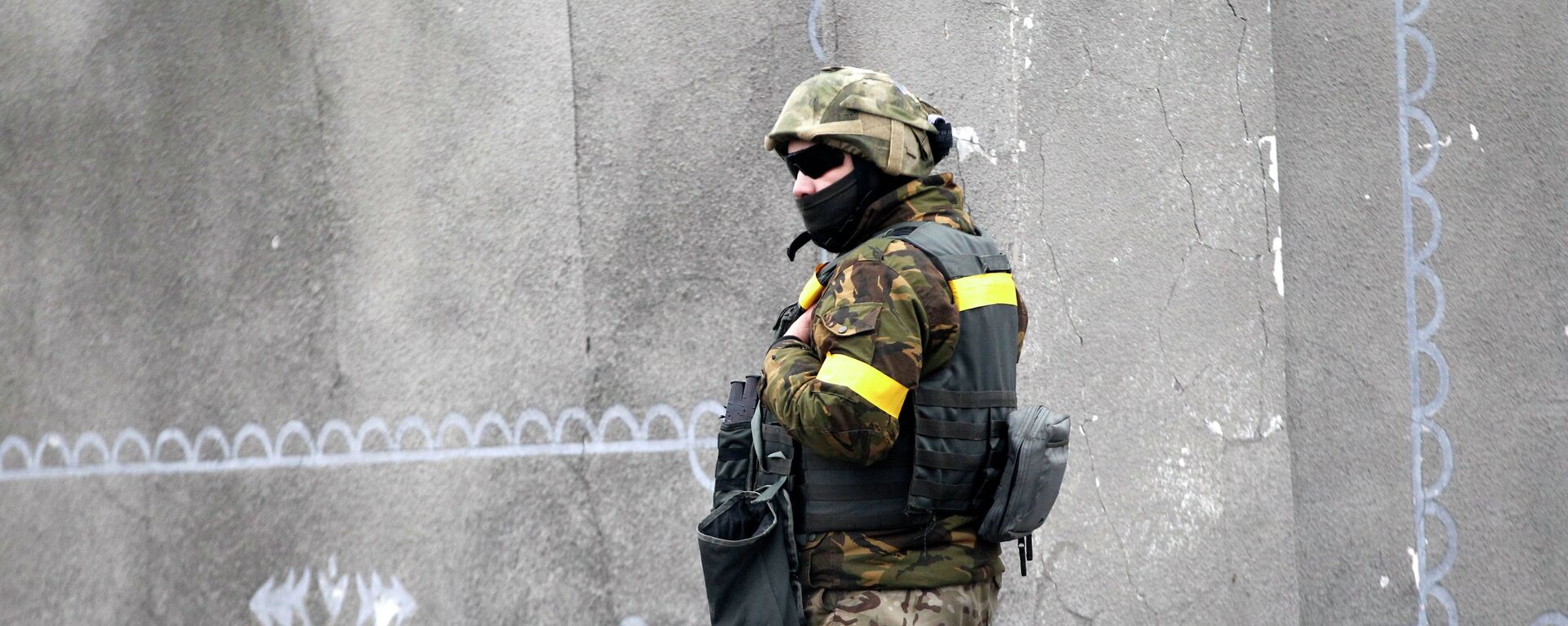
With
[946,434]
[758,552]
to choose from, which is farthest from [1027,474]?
[758,552]

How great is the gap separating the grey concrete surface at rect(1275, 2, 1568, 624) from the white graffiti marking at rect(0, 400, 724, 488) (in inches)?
75.4

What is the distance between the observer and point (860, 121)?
7.14 feet

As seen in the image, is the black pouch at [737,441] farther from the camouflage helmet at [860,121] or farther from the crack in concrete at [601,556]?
the crack in concrete at [601,556]

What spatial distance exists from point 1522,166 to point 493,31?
325 centimetres

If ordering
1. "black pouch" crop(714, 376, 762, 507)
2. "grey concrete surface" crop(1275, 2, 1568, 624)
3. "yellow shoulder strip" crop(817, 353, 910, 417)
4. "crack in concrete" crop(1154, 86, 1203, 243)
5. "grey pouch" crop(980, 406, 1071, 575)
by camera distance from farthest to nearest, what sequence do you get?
"grey concrete surface" crop(1275, 2, 1568, 624) → "crack in concrete" crop(1154, 86, 1203, 243) → "black pouch" crop(714, 376, 762, 507) → "grey pouch" crop(980, 406, 1071, 575) → "yellow shoulder strip" crop(817, 353, 910, 417)

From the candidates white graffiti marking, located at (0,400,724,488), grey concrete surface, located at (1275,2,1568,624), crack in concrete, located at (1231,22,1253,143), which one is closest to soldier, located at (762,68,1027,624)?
white graffiti marking, located at (0,400,724,488)

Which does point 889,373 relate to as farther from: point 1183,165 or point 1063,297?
point 1183,165

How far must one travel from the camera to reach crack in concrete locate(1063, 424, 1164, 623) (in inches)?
132

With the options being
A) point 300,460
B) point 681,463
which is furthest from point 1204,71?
point 300,460

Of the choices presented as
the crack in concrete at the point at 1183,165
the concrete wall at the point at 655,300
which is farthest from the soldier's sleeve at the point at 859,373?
the crack in concrete at the point at 1183,165

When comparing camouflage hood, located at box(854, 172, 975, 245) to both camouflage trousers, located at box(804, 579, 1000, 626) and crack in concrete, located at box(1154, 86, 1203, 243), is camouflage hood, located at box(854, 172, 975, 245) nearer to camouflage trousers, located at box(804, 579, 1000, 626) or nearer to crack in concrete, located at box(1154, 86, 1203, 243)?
camouflage trousers, located at box(804, 579, 1000, 626)

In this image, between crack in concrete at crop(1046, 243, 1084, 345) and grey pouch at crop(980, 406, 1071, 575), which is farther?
crack in concrete at crop(1046, 243, 1084, 345)

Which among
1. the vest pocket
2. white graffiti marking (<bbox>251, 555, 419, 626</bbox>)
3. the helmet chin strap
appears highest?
the helmet chin strap

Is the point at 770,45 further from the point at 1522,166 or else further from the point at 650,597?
the point at 1522,166
